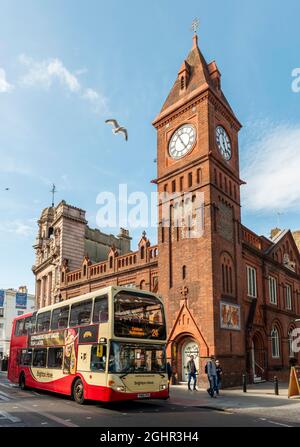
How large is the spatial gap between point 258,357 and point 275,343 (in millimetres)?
3645

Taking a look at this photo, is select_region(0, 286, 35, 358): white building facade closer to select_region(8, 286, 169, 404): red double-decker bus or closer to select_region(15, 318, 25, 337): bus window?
select_region(15, 318, 25, 337): bus window

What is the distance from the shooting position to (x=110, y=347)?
48.8 feet

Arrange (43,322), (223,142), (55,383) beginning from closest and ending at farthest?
1. (55,383)
2. (43,322)
3. (223,142)

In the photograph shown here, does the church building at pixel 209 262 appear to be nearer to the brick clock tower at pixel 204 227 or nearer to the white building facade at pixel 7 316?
the brick clock tower at pixel 204 227

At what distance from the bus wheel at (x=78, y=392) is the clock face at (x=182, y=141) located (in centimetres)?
1744

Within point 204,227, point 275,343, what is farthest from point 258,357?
point 204,227

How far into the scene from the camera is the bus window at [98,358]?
49.3ft

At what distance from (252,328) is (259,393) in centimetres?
770

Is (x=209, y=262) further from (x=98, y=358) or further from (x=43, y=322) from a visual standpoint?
(x=98, y=358)

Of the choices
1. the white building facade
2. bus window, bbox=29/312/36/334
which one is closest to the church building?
bus window, bbox=29/312/36/334

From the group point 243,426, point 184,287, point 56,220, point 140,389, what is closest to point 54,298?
point 56,220
